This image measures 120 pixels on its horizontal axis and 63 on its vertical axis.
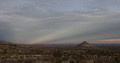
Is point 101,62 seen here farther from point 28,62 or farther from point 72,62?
point 28,62

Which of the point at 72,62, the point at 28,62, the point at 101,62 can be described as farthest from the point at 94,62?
the point at 28,62

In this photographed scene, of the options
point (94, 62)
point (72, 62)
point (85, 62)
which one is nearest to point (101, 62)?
point (94, 62)

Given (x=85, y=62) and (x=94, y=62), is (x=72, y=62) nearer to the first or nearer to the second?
(x=85, y=62)

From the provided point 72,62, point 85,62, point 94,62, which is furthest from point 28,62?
point 94,62

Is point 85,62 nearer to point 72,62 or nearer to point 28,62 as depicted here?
point 72,62

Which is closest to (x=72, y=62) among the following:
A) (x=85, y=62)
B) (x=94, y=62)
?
(x=85, y=62)

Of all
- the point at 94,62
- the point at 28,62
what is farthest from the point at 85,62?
the point at 28,62
